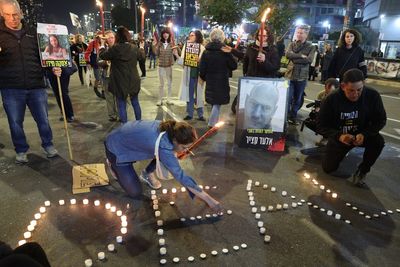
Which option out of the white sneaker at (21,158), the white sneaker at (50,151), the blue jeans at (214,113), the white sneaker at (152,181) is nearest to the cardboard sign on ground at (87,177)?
the white sneaker at (152,181)

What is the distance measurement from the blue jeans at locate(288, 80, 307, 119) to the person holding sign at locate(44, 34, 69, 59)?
4.52 metres

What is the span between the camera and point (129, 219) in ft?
11.7

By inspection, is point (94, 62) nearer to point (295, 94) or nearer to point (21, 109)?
point (21, 109)

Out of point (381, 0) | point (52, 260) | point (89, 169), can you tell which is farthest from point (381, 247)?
point (381, 0)

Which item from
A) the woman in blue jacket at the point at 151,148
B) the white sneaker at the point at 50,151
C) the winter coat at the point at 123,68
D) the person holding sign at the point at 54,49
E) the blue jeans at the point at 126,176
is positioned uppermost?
the person holding sign at the point at 54,49

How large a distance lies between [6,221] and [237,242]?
Result: 2381 mm

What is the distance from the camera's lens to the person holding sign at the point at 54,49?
4.62m

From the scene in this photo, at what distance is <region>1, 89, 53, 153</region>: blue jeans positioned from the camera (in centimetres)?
463

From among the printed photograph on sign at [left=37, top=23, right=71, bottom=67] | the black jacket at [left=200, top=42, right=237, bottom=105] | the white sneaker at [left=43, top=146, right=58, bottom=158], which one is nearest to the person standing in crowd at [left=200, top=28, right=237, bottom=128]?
the black jacket at [left=200, top=42, right=237, bottom=105]

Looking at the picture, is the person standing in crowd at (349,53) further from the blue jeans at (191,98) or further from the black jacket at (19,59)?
the black jacket at (19,59)

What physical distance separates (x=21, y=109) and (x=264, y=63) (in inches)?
157

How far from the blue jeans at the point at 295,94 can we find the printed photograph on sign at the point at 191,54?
2113mm

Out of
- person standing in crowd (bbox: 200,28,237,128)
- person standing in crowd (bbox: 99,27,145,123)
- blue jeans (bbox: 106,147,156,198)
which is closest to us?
blue jeans (bbox: 106,147,156,198)

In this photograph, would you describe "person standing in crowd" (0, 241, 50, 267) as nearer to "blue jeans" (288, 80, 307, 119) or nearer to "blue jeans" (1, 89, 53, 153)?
"blue jeans" (1, 89, 53, 153)
